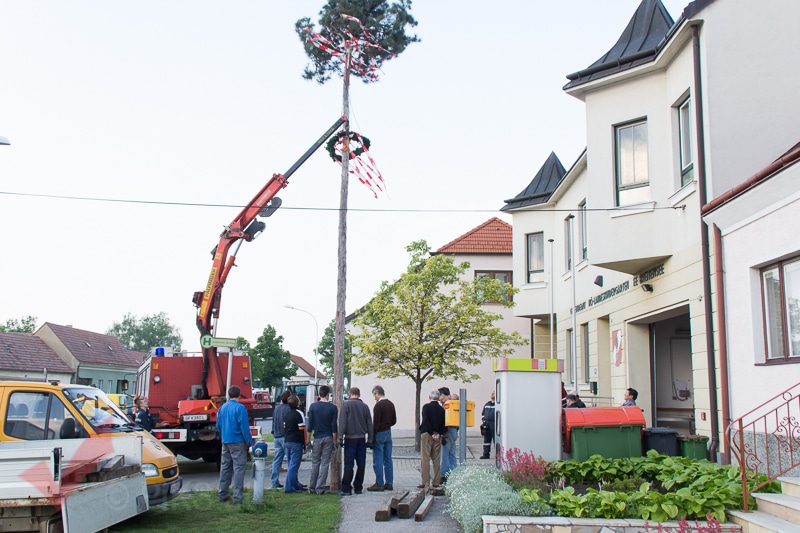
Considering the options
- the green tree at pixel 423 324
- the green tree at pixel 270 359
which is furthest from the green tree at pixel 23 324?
the green tree at pixel 423 324

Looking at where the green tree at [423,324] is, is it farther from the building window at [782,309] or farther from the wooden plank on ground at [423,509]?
the building window at [782,309]

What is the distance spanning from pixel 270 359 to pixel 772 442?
54622 mm

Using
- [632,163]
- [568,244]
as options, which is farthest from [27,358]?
[632,163]

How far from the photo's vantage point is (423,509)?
994 centimetres

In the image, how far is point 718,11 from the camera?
11945 mm

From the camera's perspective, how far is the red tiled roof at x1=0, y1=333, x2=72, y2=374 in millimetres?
45200

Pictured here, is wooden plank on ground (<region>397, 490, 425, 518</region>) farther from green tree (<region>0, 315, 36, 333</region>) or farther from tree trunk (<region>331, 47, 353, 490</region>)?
green tree (<region>0, 315, 36, 333</region>)

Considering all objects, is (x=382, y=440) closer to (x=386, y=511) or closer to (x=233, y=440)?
(x=233, y=440)

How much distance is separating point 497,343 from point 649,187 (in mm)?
9205

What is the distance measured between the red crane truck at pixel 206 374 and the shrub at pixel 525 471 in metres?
7.18

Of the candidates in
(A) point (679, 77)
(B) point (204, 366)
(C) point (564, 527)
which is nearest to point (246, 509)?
(C) point (564, 527)

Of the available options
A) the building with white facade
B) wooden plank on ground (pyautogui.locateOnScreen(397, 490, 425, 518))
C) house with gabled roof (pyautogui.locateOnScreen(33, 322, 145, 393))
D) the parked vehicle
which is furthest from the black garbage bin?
house with gabled roof (pyautogui.locateOnScreen(33, 322, 145, 393))

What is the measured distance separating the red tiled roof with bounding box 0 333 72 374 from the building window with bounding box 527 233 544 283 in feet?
111

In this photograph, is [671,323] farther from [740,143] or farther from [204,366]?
[204,366]
